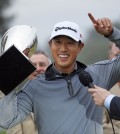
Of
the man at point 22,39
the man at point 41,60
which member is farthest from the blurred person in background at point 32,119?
the man at point 22,39

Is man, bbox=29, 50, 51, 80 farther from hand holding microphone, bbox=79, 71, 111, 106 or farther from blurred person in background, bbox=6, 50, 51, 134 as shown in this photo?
hand holding microphone, bbox=79, 71, 111, 106

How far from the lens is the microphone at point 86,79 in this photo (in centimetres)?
303

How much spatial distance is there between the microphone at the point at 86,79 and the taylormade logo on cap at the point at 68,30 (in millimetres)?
314

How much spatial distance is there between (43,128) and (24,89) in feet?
0.88

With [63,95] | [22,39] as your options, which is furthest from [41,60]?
[63,95]

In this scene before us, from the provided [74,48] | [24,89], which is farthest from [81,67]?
[24,89]

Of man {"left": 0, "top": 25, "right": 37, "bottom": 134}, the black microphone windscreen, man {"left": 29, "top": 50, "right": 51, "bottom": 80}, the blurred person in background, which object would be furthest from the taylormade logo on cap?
man {"left": 29, "top": 50, "right": 51, "bottom": 80}

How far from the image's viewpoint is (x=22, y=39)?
3344 millimetres

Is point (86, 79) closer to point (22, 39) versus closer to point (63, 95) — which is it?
point (63, 95)

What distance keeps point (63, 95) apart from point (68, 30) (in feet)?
1.35

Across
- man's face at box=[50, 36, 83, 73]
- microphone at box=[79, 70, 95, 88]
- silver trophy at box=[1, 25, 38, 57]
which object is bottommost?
microphone at box=[79, 70, 95, 88]

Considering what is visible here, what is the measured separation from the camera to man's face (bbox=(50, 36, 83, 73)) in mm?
3264

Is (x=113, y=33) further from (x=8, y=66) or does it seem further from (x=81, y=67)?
(x=8, y=66)

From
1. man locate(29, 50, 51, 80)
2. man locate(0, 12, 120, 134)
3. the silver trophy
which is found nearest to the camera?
man locate(0, 12, 120, 134)
